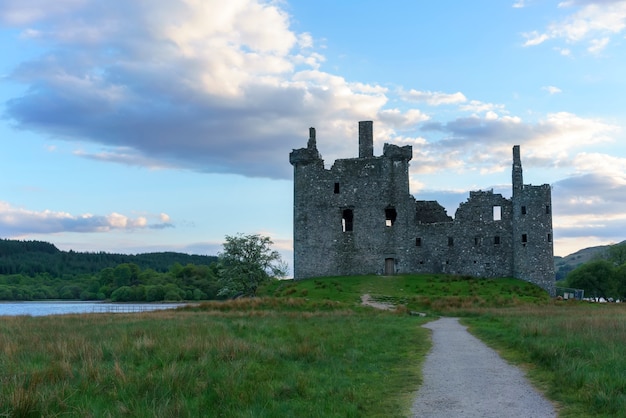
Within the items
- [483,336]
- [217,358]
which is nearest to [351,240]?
[483,336]

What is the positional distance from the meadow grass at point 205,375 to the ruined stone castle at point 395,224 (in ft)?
116

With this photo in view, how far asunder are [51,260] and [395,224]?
147 m

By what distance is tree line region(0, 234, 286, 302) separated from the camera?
62.0 meters

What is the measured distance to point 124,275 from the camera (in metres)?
132

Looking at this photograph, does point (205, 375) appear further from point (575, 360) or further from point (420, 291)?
point (420, 291)

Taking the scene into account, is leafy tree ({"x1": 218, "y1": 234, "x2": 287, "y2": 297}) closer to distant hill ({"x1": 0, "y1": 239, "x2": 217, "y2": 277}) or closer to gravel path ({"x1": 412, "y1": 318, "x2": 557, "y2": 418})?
gravel path ({"x1": 412, "y1": 318, "x2": 557, "y2": 418})

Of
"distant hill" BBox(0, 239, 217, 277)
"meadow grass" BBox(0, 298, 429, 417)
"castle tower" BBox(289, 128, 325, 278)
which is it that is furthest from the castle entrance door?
"distant hill" BBox(0, 239, 217, 277)

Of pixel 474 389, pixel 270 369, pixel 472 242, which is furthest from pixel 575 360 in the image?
pixel 472 242

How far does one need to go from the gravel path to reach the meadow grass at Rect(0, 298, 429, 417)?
443 millimetres

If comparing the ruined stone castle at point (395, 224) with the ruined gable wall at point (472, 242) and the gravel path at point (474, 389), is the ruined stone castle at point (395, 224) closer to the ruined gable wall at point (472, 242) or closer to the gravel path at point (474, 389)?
the ruined gable wall at point (472, 242)

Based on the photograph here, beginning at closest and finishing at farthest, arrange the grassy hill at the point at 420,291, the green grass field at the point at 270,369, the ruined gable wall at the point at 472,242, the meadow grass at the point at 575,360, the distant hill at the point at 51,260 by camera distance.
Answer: the green grass field at the point at 270,369, the meadow grass at the point at 575,360, the grassy hill at the point at 420,291, the ruined gable wall at the point at 472,242, the distant hill at the point at 51,260

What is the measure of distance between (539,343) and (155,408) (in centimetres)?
1090

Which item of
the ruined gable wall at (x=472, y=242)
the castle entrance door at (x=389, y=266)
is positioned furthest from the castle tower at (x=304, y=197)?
the ruined gable wall at (x=472, y=242)

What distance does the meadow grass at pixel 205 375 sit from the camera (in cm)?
915
